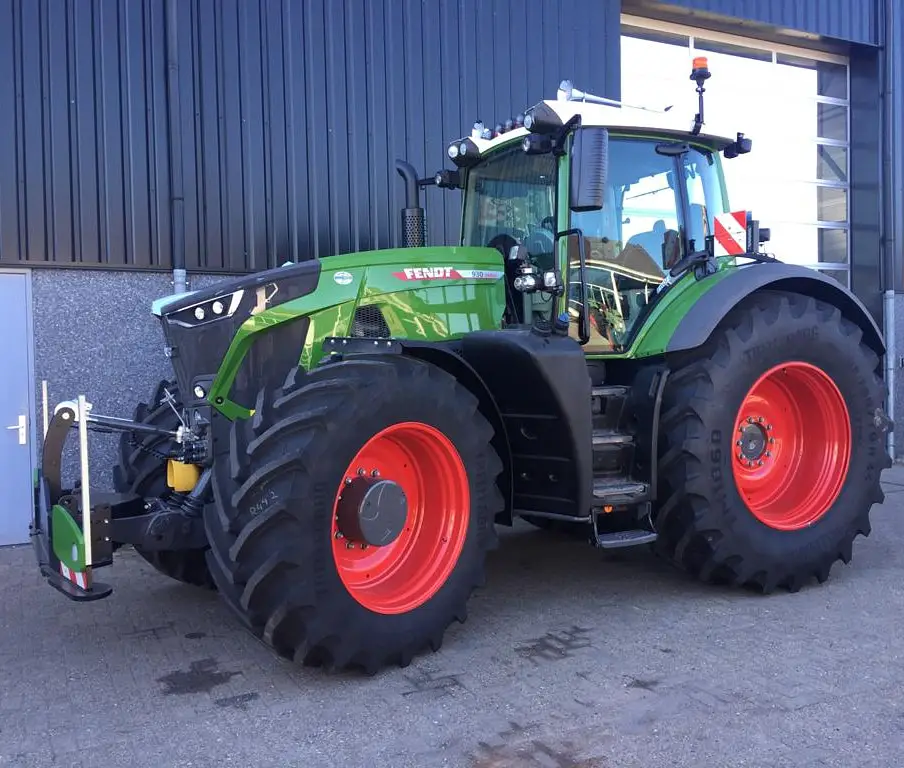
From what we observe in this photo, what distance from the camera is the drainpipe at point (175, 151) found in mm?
6891

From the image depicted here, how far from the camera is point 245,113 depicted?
7.24 metres

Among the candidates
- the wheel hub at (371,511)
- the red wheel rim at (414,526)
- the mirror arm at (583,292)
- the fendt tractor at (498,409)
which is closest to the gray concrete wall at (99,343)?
the fendt tractor at (498,409)

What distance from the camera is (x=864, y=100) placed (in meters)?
11.0

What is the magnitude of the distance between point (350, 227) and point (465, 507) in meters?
4.15

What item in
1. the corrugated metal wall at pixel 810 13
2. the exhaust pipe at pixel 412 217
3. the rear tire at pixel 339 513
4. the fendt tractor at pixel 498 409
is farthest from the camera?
the corrugated metal wall at pixel 810 13

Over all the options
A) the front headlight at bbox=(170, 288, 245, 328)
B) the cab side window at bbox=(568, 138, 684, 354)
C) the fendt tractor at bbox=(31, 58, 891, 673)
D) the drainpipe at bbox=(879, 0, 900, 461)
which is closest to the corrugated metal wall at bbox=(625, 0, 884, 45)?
the drainpipe at bbox=(879, 0, 900, 461)

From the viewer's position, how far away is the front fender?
187 inches

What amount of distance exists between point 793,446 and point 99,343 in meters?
5.04

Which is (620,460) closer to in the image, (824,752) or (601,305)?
(601,305)

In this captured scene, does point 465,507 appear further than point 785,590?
No

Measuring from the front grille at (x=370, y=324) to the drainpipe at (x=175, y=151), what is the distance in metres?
2.97

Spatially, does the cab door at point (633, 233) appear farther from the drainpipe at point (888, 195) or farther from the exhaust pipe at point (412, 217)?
the drainpipe at point (888, 195)

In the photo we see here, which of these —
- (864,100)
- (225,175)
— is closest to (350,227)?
(225,175)

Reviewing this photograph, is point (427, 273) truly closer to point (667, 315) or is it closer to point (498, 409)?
point (498, 409)
